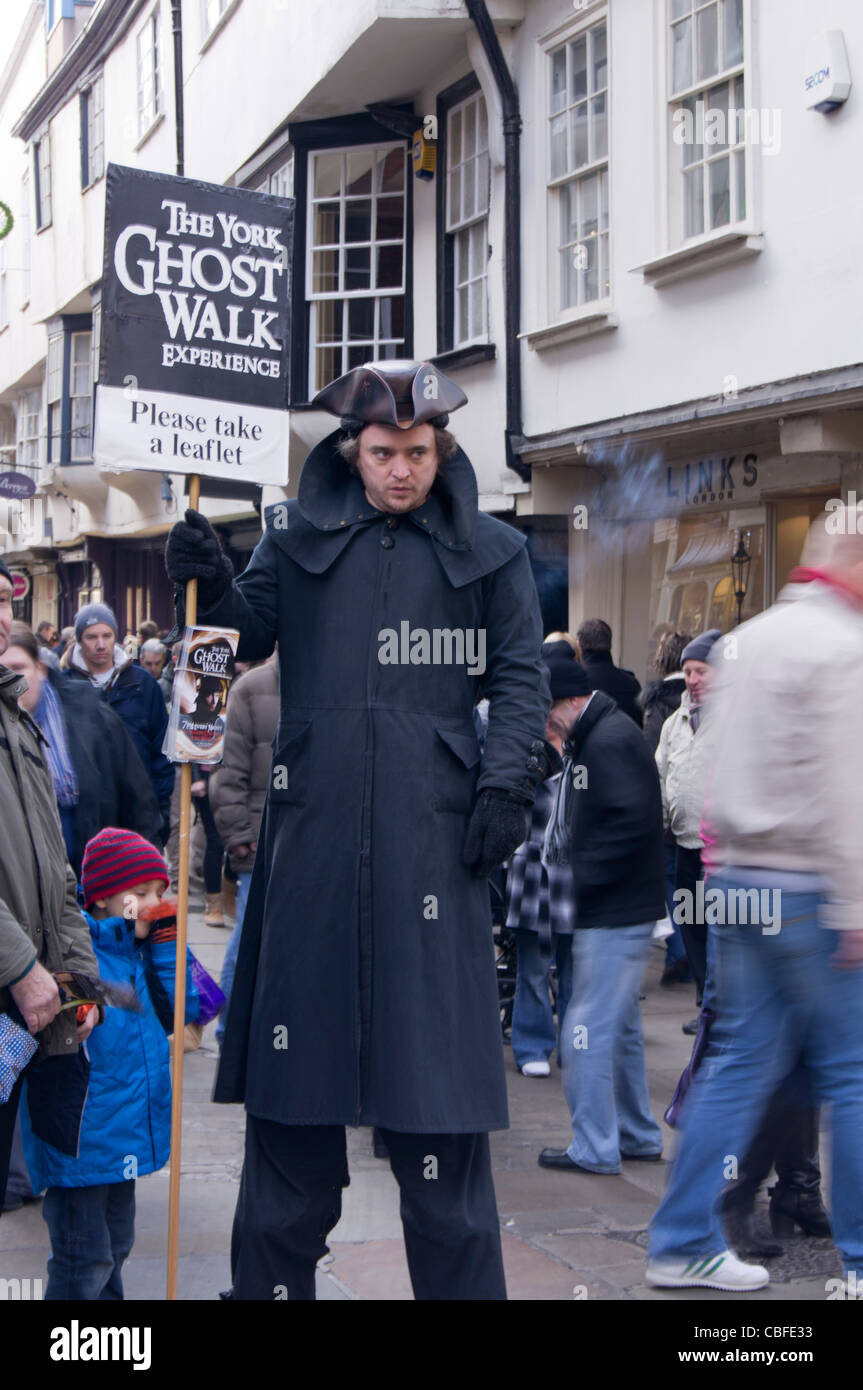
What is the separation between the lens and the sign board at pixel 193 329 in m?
3.98

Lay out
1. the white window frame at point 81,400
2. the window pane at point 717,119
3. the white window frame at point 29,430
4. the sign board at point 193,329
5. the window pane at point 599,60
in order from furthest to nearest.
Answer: the white window frame at point 29,430, the white window frame at point 81,400, the window pane at point 599,60, the window pane at point 717,119, the sign board at point 193,329

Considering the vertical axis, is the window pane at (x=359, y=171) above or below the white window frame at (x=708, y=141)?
above

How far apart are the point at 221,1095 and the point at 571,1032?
2.23 metres

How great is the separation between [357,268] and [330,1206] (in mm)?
12472

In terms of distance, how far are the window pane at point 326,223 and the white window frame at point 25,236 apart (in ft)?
52.3

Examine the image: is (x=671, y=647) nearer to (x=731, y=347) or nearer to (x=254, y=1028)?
(x=731, y=347)

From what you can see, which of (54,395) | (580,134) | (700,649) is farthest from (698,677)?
(54,395)

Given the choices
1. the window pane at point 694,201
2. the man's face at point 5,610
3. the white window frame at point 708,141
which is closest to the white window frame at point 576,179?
the white window frame at point 708,141

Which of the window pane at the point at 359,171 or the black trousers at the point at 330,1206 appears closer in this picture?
the black trousers at the point at 330,1206

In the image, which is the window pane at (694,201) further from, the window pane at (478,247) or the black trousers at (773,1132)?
the black trousers at (773,1132)

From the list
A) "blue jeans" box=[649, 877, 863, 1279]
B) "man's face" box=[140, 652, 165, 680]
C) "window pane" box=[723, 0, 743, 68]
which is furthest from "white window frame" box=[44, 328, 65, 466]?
"blue jeans" box=[649, 877, 863, 1279]

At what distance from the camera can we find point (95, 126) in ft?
81.6

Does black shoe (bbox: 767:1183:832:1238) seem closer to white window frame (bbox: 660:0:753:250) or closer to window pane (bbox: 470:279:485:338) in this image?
white window frame (bbox: 660:0:753:250)

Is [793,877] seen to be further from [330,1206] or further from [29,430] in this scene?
[29,430]
